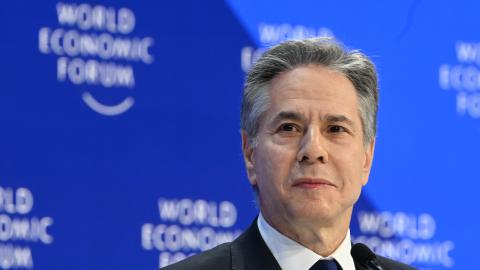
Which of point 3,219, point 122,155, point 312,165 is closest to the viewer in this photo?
point 312,165

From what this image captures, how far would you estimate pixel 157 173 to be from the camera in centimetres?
328

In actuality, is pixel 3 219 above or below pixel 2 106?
below

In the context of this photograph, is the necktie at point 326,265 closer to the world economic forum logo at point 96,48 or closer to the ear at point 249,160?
the ear at point 249,160

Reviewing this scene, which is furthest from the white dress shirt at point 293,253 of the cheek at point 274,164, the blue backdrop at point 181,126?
the blue backdrop at point 181,126

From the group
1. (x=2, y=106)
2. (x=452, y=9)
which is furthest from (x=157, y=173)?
(x=452, y=9)

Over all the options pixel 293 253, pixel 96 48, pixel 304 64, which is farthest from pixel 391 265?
pixel 96 48

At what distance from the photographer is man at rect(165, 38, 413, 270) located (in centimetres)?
215

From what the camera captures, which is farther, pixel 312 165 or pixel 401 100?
pixel 401 100

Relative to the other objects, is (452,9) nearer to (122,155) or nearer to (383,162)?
(383,162)

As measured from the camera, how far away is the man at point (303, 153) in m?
2.15

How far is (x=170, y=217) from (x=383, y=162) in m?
0.89

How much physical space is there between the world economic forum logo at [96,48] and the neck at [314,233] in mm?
1187

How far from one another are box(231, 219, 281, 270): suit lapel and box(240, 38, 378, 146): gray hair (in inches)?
9.2

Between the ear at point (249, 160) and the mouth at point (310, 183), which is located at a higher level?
the ear at point (249, 160)
